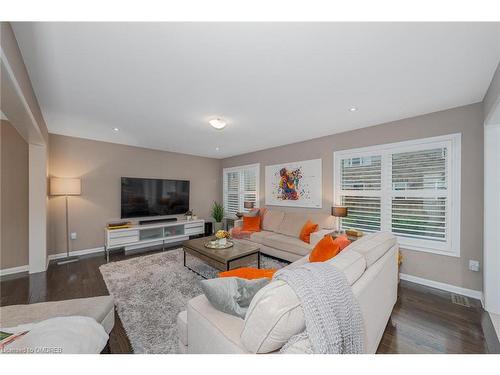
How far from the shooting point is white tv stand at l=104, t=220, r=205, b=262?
12.7ft

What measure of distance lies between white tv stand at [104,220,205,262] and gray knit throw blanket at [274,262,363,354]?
399 centimetres

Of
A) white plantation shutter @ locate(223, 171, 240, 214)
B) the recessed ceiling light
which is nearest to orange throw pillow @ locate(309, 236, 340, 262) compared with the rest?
the recessed ceiling light

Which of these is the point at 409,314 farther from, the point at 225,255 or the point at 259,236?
the point at 259,236

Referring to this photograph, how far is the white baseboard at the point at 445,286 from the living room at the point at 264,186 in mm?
24

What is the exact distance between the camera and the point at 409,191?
9.59ft

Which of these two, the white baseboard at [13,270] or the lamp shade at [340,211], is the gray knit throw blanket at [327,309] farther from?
the white baseboard at [13,270]

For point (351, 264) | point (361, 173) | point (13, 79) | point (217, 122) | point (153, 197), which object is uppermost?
point (217, 122)

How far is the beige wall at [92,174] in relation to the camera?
12.5 feet

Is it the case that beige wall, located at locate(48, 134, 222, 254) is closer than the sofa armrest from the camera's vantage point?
No

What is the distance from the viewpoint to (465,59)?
63.8 inches

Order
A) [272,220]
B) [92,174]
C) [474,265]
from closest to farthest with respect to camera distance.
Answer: [474,265] → [92,174] → [272,220]

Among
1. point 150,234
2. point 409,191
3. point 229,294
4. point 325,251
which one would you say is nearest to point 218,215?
point 150,234

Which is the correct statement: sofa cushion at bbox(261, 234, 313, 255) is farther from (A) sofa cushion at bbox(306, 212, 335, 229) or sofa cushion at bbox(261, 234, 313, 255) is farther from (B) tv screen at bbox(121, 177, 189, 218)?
(B) tv screen at bbox(121, 177, 189, 218)

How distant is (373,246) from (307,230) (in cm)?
180
